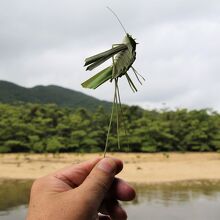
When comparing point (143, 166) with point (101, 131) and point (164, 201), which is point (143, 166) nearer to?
point (101, 131)

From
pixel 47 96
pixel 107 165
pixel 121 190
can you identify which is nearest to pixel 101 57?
pixel 107 165

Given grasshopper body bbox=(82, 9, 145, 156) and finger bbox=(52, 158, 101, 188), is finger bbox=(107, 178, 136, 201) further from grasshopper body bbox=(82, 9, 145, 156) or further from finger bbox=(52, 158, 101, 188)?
grasshopper body bbox=(82, 9, 145, 156)

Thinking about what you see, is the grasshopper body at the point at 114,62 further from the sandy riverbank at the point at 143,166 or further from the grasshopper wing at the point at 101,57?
the sandy riverbank at the point at 143,166

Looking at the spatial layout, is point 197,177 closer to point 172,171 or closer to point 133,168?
point 172,171

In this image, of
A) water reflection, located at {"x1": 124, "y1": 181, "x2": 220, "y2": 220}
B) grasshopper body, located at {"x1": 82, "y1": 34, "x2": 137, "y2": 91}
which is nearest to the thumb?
grasshopper body, located at {"x1": 82, "y1": 34, "x2": 137, "y2": 91}

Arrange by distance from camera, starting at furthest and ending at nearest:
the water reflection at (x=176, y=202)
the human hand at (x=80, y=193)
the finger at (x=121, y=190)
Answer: the water reflection at (x=176, y=202), the finger at (x=121, y=190), the human hand at (x=80, y=193)

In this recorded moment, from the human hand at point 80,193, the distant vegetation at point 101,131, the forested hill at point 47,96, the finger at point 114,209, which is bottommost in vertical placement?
the finger at point 114,209

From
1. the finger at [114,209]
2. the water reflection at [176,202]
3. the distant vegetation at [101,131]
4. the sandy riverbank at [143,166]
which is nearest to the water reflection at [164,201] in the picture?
the water reflection at [176,202]
